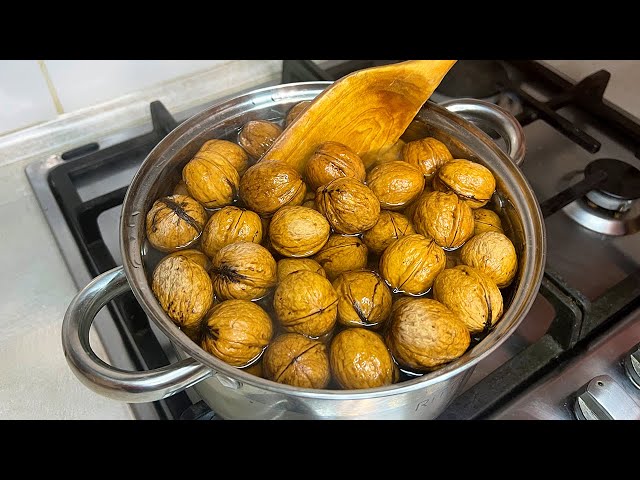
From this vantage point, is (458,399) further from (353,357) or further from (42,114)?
(42,114)

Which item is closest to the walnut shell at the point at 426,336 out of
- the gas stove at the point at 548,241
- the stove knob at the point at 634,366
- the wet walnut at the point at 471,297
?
the wet walnut at the point at 471,297

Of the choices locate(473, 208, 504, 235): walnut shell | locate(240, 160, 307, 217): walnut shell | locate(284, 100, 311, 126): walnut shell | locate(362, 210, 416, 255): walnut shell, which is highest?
locate(284, 100, 311, 126): walnut shell

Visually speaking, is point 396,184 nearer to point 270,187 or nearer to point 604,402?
point 270,187

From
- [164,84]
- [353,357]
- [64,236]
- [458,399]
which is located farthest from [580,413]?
[164,84]

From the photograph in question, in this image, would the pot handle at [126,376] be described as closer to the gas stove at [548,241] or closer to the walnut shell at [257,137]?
the gas stove at [548,241]

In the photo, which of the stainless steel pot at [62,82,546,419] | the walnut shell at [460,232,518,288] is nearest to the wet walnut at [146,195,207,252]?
the stainless steel pot at [62,82,546,419]

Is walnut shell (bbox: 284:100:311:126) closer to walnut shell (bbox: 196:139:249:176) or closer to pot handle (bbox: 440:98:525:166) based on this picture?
walnut shell (bbox: 196:139:249:176)
